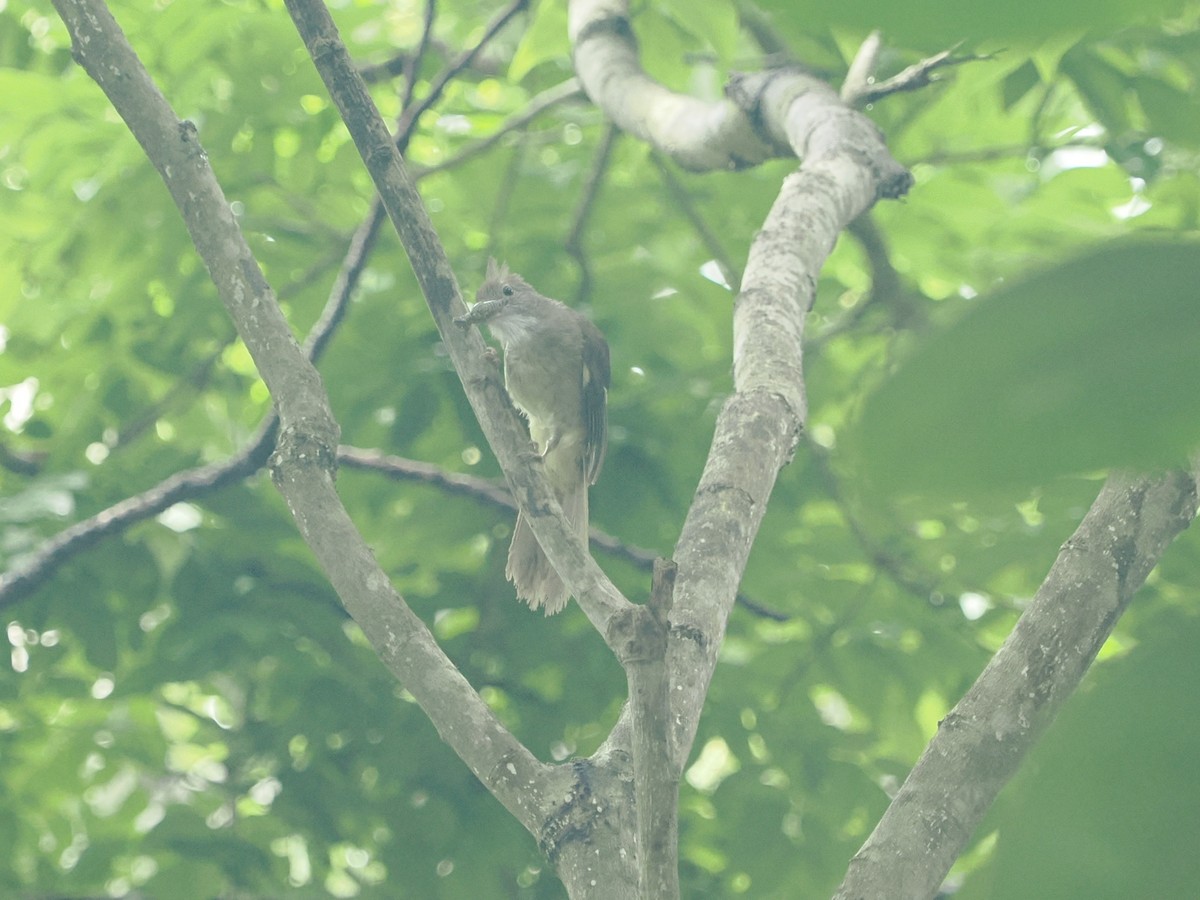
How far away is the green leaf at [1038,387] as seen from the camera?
35 cm

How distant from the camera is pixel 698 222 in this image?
197 inches

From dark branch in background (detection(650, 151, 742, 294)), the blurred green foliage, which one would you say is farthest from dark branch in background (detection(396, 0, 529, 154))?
dark branch in background (detection(650, 151, 742, 294))

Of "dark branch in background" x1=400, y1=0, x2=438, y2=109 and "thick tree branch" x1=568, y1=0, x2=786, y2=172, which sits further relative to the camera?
"thick tree branch" x1=568, y1=0, x2=786, y2=172

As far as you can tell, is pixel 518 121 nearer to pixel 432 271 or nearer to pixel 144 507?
pixel 144 507

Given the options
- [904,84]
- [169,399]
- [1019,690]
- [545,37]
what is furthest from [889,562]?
[169,399]

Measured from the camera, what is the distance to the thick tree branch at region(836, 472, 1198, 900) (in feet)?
6.41

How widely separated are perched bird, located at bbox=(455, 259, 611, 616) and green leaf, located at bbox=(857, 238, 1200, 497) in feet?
11.4

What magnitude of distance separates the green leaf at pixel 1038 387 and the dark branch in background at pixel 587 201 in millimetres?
4570

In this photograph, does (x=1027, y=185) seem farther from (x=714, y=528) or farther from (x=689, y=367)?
(x=714, y=528)

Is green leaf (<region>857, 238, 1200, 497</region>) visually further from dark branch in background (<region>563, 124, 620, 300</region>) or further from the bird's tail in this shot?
dark branch in background (<region>563, 124, 620, 300</region>)

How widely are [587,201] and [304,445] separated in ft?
8.98

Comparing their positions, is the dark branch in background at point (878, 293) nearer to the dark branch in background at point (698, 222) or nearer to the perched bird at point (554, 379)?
the dark branch in background at point (698, 222)

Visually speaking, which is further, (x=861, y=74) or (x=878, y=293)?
(x=878, y=293)

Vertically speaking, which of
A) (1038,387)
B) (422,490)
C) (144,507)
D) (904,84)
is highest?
(1038,387)
